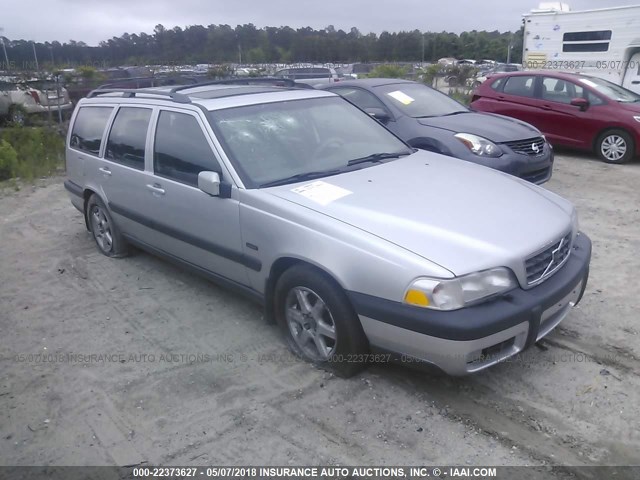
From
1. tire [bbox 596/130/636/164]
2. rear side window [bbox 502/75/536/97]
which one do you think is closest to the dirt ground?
tire [bbox 596/130/636/164]

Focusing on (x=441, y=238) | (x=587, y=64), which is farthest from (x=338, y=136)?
(x=587, y=64)

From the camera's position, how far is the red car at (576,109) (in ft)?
29.4

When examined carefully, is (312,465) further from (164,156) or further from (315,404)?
(164,156)

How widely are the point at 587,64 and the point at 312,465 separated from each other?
14359mm

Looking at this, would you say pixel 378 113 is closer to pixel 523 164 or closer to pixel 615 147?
pixel 523 164

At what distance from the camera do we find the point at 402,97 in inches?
290

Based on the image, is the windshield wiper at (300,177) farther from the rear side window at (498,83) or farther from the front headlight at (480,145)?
the rear side window at (498,83)

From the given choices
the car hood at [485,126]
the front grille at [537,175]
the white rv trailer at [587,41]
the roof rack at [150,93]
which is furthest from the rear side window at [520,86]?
the roof rack at [150,93]

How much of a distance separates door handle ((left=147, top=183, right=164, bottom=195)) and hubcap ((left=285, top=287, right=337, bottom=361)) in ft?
5.05

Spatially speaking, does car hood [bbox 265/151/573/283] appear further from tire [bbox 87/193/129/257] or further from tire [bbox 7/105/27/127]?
tire [bbox 7/105/27/127]

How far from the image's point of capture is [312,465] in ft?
8.95

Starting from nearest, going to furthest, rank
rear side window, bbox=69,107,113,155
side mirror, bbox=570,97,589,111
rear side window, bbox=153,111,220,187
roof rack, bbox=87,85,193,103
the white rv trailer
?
1. rear side window, bbox=153,111,220,187
2. roof rack, bbox=87,85,193,103
3. rear side window, bbox=69,107,113,155
4. side mirror, bbox=570,97,589,111
5. the white rv trailer

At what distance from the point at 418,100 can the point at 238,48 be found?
18.4 m

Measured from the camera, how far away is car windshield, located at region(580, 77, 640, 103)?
30.4 feet
